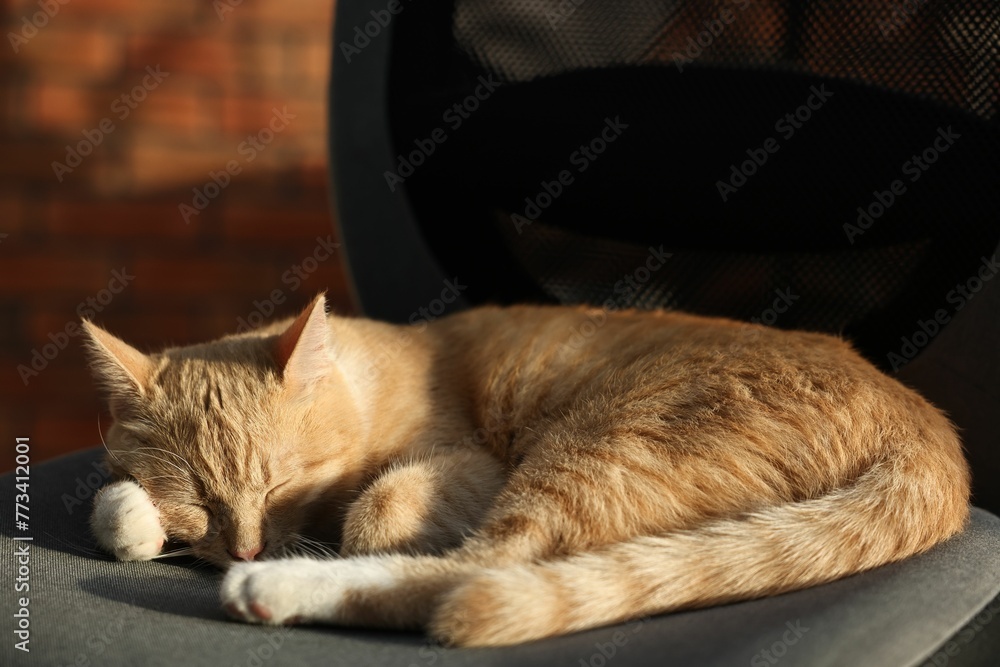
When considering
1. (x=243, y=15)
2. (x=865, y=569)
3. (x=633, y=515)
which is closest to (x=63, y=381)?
(x=243, y=15)

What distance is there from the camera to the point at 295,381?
4.16 feet

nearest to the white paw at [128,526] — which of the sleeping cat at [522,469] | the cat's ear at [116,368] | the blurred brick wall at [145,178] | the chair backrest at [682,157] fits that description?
the sleeping cat at [522,469]

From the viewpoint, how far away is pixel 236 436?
47.5 inches

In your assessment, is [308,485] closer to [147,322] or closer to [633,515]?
[633,515]

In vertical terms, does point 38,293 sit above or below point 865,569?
below

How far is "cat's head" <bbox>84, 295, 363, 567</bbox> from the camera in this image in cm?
118

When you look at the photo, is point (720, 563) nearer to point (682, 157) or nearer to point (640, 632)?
point (640, 632)

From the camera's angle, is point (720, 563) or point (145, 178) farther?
point (145, 178)

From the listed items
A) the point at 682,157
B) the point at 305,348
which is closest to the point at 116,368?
the point at 305,348

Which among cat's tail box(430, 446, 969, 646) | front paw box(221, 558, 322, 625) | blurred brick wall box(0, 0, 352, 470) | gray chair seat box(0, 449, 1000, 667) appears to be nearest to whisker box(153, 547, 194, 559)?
gray chair seat box(0, 449, 1000, 667)

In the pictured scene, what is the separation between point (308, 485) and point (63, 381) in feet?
6.79

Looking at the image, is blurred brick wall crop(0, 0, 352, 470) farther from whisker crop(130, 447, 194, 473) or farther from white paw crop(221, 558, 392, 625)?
white paw crop(221, 558, 392, 625)

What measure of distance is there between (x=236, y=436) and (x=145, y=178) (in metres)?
1.99

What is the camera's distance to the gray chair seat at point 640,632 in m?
0.79
